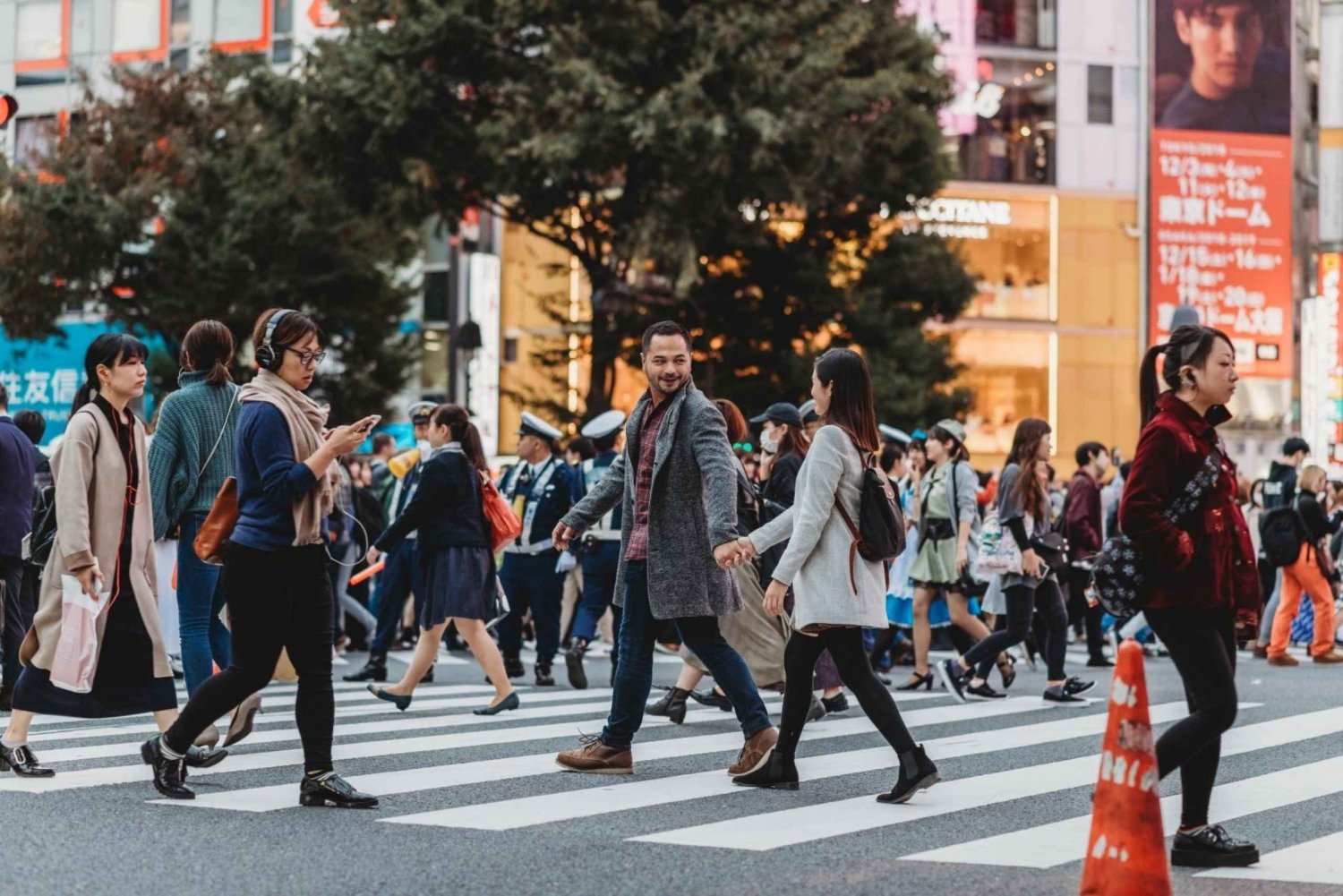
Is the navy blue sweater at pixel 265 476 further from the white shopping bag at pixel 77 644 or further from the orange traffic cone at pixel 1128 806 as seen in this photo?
the orange traffic cone at pixel 1128 806

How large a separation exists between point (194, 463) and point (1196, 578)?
4.37 meters

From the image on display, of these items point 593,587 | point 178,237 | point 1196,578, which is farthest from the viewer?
point 178,237

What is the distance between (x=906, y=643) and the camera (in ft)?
54.8

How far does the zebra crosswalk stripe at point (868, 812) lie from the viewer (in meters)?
6.61

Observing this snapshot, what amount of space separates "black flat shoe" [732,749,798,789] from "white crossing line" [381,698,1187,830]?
0.04 meters

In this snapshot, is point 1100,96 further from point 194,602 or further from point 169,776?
point 169,776

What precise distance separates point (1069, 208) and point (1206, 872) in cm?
3888

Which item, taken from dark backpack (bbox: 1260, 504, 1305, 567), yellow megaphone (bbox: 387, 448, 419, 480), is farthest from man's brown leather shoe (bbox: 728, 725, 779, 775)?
dark backpack (bbox: 1260, 504, 1305, 567)

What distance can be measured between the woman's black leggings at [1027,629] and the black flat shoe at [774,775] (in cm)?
456

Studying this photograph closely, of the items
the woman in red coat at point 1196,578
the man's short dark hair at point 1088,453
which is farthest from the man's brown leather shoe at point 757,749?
the man's short dark hair at point 1088,453

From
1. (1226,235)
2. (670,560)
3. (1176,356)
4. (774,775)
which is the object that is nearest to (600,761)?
(774,775)

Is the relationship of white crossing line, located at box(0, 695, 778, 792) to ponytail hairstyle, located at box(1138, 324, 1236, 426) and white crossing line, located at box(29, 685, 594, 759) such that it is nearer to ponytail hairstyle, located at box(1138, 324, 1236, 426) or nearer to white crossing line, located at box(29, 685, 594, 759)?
white crossing line, located at box(29, 685, 594, 759)

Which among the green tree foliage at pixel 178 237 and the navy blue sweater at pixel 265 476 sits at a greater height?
the green tree foliage at pixel 178 237

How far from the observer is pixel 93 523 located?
7.63 meters
